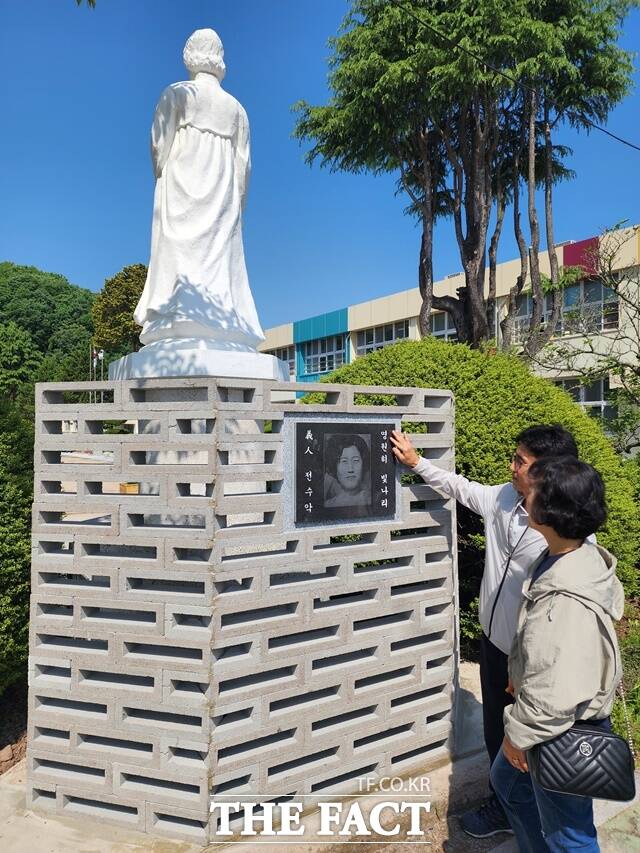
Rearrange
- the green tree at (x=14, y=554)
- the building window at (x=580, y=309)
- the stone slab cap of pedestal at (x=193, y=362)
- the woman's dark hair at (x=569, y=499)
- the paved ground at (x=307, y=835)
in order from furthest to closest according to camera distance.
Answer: the building window at (x=580, y=309) → the stone slab cap of pedestal at (x=193, y=362) → the green tree at (x=14, y=554) → the paved ground at (x=307, y=835) → the woman's dark hair at (x=569, y=499)

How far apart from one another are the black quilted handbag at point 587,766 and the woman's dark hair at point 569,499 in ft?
2.11

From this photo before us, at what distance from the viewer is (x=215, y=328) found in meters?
4.14

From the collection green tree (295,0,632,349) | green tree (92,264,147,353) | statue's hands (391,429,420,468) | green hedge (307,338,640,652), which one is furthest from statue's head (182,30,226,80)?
green tree (92,264,147,353)

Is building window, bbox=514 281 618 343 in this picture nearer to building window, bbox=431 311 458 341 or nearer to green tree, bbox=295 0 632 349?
green tree, bbox=295 0 632 349

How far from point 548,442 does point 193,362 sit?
224cm

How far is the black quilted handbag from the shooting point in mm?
1812

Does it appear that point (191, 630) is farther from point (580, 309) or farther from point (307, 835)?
point (580, 309)

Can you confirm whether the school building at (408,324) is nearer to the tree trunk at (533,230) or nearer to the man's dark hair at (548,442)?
the tree trunk at (533,230)

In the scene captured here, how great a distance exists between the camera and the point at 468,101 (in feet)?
42.0

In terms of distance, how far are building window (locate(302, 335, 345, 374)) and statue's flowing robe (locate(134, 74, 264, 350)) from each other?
25847 mm

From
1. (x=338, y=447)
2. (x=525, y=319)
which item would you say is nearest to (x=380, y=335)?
(x=525, y=319)

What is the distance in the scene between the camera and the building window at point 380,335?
87.7 ft

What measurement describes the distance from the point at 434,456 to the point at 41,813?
2.96 meters

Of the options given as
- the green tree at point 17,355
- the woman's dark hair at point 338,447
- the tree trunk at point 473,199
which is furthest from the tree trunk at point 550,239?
the green tree at point 17,355
